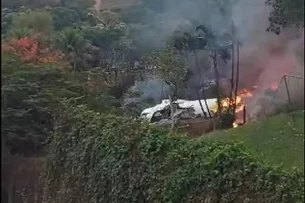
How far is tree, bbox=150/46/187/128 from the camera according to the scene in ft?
14.3

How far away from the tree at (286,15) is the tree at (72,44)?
5.16 feet

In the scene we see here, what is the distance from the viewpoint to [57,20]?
179 inches

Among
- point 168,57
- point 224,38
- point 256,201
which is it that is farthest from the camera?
point 224,38

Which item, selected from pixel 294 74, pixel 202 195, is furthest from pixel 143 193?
pixel 294 74

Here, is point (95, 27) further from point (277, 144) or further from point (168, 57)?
point (277, 144)

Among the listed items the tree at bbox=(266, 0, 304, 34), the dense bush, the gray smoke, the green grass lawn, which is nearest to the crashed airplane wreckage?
the gray smoke

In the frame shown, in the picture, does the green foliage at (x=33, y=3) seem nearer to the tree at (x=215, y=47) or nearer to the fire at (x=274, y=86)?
the tree at (x=215, y=47)

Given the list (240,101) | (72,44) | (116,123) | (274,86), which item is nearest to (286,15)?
(274,86)

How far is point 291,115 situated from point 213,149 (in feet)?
7.52

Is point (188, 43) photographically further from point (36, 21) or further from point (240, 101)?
point (36, 21)

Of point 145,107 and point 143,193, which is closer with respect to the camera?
point 143,193

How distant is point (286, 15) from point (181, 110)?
1.20 meters

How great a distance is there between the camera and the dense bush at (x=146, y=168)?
85.3 inches

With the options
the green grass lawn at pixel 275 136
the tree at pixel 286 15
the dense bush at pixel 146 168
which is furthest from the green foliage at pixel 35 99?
the tree at pixel 286 15
